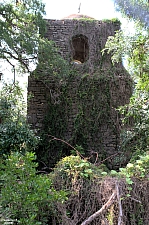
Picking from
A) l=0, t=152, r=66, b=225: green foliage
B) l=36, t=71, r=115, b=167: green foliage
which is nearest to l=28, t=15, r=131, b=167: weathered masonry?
l=36, t=71, r=115, b=167: green foliage

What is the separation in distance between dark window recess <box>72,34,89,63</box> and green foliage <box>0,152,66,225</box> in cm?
592

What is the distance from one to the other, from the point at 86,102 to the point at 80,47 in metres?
3.05

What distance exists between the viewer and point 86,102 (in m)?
7.28

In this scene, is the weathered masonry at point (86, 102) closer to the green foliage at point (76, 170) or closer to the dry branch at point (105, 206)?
the green foliage at point (76, 170)

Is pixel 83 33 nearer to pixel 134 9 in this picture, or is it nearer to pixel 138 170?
pixel 134 9

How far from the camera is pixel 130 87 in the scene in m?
7.52

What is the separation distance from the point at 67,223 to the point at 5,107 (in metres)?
3.60

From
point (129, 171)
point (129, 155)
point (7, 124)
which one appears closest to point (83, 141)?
point (129, 155)

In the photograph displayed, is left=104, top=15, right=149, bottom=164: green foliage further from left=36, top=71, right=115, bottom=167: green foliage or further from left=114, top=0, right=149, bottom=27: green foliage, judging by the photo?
left=114, top=0, right=149, bottom=27: green foliage

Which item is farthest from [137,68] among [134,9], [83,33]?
[134,9]

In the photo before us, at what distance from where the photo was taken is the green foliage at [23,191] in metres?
2.87

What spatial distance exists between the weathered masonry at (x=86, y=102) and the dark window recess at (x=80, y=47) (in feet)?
1.86

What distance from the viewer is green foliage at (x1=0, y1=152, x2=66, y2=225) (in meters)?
2.87

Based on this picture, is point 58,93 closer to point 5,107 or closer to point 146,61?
point 5,107
